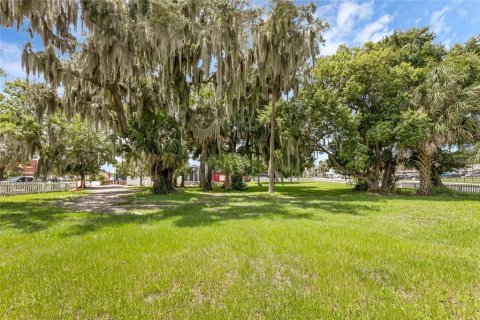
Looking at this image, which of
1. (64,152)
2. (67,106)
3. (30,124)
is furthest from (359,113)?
(64,152)

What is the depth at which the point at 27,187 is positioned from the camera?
1655cm

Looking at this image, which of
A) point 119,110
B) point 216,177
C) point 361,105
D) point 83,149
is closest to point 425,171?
point 361,105

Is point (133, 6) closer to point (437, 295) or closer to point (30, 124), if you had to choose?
point (30, 124)

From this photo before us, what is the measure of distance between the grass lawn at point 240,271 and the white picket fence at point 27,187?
11744 millimetres

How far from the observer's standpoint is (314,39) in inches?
511

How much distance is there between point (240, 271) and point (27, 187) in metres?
18.8

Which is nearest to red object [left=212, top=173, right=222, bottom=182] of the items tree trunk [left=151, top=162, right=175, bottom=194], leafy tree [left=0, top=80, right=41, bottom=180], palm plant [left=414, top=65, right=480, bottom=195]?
tree trunk [left=151, top=162, right=175, bottom=194]

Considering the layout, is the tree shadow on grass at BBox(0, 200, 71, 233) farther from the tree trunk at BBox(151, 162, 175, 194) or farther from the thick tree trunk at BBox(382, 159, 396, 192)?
the thick tree trunk at BBox(382, 159, 396, 192)

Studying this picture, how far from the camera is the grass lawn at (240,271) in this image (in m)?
2.54

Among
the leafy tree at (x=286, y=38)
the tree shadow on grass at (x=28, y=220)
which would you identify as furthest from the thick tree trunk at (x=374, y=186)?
the tree shadow on grass at (x=28, y=220)

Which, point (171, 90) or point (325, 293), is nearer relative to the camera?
point (325, 293)

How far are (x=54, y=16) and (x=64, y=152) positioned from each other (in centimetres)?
1591

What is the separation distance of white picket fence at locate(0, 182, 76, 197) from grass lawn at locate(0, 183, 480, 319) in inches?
462

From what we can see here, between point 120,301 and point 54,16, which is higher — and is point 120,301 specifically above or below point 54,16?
below
